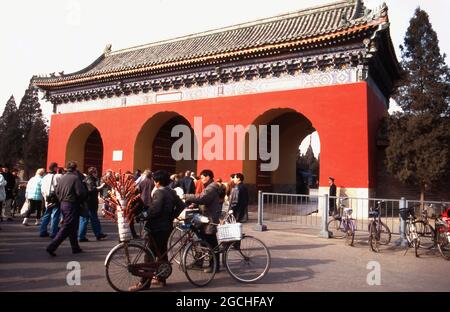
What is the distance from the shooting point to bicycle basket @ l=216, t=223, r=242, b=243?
4832 millimetres

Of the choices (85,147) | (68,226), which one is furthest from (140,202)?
(85,147)

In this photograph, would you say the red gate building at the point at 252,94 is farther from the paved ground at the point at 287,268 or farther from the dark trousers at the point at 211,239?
the dark trousers at the point at 211,239

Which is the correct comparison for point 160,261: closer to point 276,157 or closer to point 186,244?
point 186,244

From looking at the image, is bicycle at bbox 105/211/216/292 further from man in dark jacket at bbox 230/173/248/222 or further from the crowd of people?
man in dark jacket at bbox 230/173/248/222

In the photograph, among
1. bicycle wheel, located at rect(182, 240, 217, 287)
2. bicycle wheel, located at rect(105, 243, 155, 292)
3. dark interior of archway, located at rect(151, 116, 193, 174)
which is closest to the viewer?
bicycle wheel, located at rect(105, 243, 155, 292)

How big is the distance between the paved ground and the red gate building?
188 inches

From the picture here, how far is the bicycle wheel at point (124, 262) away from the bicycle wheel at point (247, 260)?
45.0 inches

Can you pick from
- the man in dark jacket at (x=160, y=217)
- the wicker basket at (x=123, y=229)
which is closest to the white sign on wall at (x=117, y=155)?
the man in dark jacket at (x=160, y=217)

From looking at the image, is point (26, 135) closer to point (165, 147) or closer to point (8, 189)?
point (165, 147)

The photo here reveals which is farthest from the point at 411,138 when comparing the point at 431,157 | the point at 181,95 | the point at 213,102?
the point at 181,95

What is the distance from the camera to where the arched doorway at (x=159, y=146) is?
1656cm

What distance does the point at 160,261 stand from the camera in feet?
14.8

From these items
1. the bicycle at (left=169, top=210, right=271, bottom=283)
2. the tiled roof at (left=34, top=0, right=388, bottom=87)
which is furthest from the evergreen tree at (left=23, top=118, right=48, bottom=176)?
the bicycle at (left=169, top=210, right=271, bottom=283)
